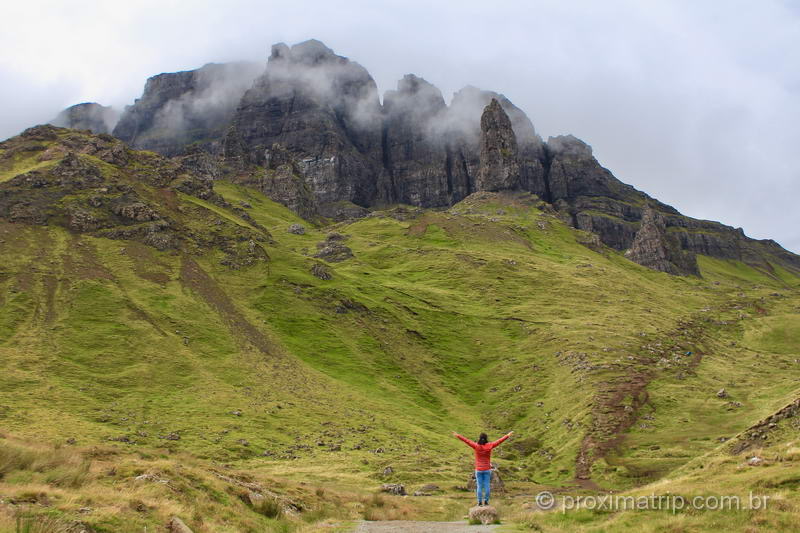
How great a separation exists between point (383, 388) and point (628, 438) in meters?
44.9

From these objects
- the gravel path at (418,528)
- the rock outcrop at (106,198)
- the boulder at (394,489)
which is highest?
the rock outcrop at (106,198)

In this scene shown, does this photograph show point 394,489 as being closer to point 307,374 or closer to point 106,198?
point 307,374

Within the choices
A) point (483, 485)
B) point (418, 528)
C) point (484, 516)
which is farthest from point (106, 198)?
point (484, 516)

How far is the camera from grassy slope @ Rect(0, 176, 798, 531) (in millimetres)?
63688

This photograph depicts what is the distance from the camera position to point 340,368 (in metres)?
107

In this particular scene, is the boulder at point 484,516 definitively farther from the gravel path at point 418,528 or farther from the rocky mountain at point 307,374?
the rocky mountain at point 307,374

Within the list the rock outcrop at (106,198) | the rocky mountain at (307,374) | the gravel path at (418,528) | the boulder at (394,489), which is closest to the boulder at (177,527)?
the rocky mountain at (307,374)

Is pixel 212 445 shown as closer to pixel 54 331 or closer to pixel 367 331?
pixel 54 331

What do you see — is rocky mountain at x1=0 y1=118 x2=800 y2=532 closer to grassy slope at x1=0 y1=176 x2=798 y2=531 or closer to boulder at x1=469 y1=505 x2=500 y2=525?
grassy slope at x1=0 y1=176 x2=798 y2=531

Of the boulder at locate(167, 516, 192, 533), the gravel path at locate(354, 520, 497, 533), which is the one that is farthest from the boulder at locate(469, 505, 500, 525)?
the boulder at locate(167, 516, 192, 533)

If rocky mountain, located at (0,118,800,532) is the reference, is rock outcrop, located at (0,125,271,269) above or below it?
above

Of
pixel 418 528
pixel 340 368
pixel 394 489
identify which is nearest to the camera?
pixel 418 528

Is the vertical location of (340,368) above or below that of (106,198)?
below

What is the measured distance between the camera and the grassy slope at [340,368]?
6369 cm
